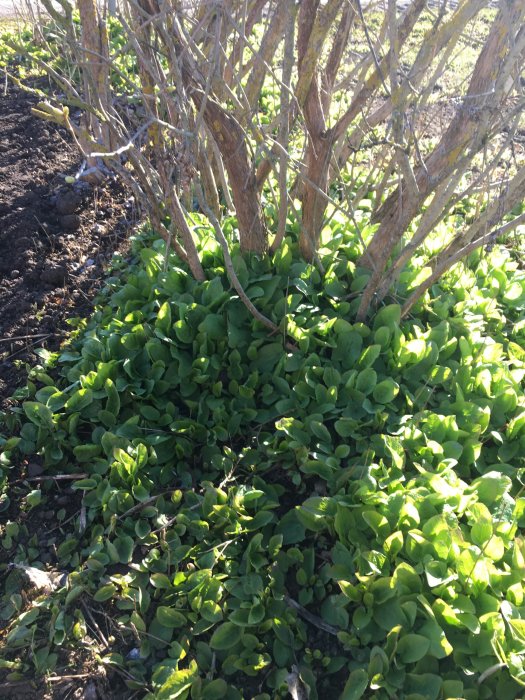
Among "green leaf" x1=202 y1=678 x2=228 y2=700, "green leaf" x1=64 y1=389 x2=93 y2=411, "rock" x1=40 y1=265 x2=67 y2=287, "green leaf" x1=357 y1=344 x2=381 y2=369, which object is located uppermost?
"rock" x1=40 y1=265 x2=67 y2=287

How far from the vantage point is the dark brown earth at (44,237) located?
3.24 meters

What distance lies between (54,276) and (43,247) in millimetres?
316

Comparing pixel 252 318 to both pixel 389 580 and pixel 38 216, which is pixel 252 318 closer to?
pixel 389 580

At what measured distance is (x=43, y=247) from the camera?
12.0 ft

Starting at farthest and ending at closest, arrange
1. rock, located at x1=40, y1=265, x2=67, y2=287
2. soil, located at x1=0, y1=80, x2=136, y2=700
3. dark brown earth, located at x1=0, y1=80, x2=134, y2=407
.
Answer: rock, located at x1=40, y1=265, x2=67, y2=287 < dark brown earth, located at x1=0, y1=80, x2=134, y2=407 < soil, located at x1=0, y1=80, x2=136, y2=700

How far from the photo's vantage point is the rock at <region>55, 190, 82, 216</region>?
12.7ft

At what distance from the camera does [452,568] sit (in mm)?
1936

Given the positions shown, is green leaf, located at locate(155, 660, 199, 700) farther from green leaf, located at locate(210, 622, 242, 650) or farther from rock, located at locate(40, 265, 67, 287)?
rock, located at locate(40, 265, 67, 287)

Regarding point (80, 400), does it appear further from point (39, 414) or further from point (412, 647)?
point (412, 647)

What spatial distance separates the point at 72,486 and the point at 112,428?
1.00 ft

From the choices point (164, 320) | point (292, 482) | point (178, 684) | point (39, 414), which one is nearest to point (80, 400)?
point (39, 414)

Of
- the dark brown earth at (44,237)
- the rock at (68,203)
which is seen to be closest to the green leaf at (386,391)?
the dark brown earth at (44,237)

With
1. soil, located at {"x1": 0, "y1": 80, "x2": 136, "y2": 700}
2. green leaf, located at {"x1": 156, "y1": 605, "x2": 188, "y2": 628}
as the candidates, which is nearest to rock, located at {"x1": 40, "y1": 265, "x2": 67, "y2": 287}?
soil, located at {"x1": 0, "y1": 80, "x2": 136, "y2": 700}

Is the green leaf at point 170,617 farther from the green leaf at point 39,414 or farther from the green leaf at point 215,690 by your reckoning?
the green leaf at point 39,414
